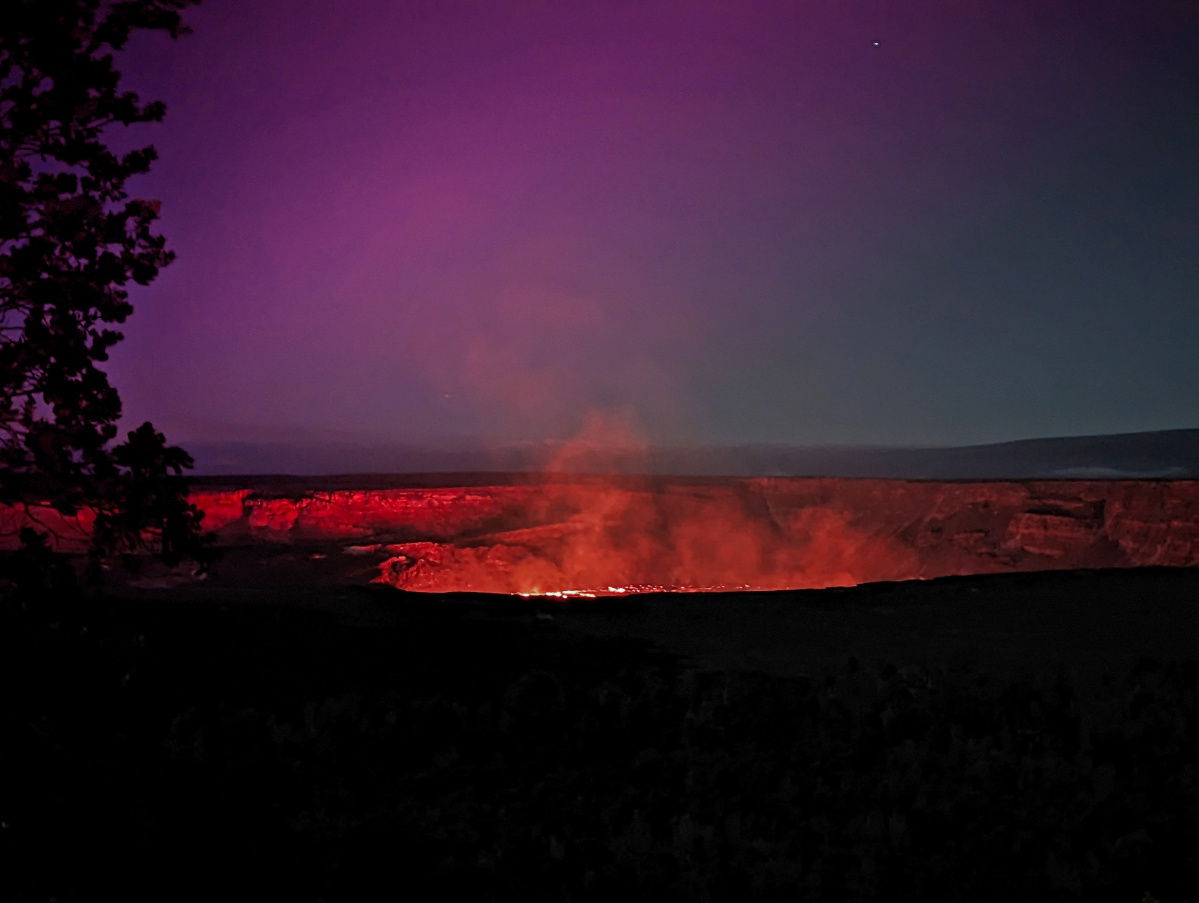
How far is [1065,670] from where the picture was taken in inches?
426

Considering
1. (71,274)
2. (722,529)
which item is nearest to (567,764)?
(71,274)

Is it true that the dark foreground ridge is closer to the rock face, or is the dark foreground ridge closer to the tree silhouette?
the tree silhouette

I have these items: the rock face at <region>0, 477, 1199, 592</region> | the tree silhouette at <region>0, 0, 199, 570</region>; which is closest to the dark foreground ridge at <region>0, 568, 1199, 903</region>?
the tree silhouette at <region>0, 0, 199, 570</region>

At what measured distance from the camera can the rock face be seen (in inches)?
1563

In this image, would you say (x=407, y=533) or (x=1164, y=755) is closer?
(x=1164, y=755)

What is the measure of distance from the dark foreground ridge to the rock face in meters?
26.7

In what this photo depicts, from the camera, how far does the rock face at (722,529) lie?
3969cm

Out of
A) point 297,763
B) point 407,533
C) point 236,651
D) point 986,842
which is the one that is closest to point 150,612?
point 236,651

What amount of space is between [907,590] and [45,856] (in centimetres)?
1493

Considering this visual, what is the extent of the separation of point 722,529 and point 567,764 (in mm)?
42192

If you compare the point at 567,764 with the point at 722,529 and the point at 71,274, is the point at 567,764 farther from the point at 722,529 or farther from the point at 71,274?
the point at 722,529

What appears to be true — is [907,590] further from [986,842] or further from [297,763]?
[297,763]

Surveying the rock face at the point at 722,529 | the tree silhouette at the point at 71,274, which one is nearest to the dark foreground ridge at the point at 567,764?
the tree silhouette at the point at 71,274

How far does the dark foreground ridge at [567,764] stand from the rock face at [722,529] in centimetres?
2672
